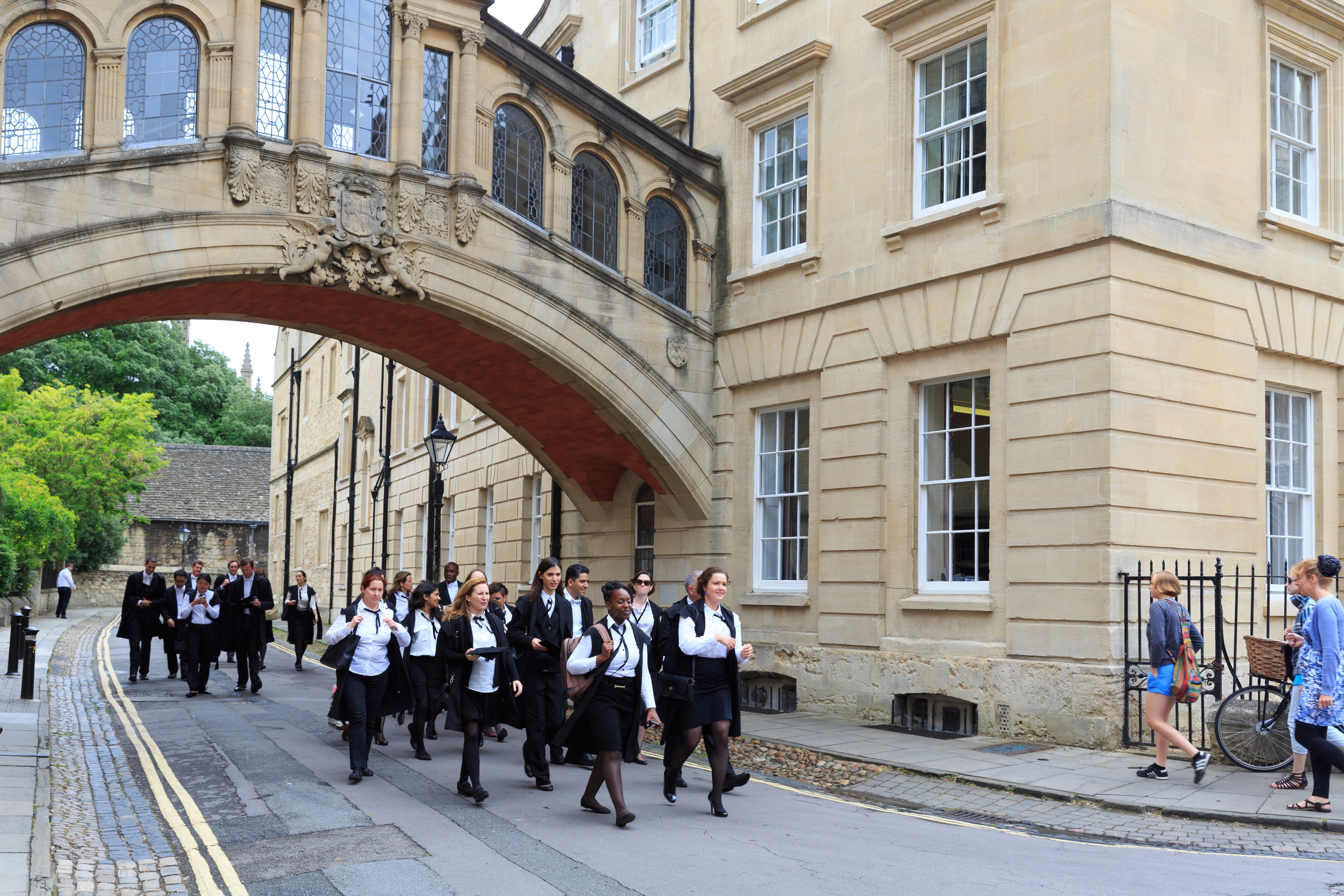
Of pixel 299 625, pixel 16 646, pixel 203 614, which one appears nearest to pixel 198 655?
pixel 203 614

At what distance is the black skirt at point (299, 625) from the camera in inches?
885

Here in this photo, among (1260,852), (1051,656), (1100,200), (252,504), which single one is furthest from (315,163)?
(252,504)

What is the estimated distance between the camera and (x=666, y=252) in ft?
60.6

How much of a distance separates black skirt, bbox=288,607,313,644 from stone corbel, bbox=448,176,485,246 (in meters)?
9.63

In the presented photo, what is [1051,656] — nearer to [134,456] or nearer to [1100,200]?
[1100,200]

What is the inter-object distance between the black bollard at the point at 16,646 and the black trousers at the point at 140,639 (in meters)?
1.55

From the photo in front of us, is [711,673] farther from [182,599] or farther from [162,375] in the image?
[162,375]

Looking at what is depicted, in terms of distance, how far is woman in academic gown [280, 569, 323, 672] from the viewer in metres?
22.5

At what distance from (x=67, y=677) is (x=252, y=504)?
46.0m

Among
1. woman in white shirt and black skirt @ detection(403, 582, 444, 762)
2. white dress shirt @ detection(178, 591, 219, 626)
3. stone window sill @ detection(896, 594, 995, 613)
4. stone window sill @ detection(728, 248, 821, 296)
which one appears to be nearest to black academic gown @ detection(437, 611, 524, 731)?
woman in white shirt and black skirt @ detection(403, 582, 444, 762)

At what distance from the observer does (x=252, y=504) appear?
2547 inches

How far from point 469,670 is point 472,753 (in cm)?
70

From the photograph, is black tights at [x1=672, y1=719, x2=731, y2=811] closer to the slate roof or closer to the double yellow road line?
the double yellow road line

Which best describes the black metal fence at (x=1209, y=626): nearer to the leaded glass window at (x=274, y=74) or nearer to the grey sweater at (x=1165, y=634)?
the grey sweater at (x=1165, y=634)
